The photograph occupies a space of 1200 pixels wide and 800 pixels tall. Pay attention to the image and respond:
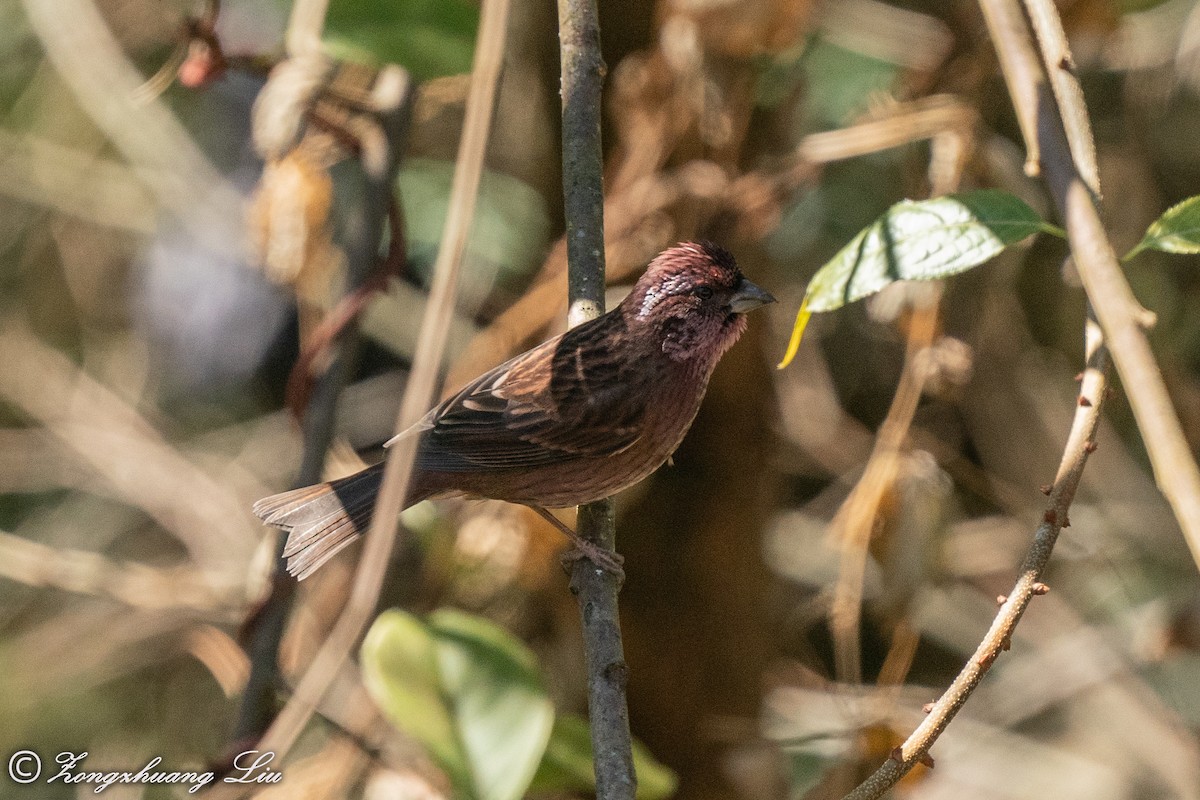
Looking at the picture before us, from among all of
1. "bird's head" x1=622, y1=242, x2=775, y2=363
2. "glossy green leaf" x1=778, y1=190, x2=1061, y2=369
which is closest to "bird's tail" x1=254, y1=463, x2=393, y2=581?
"bird's head" x1=622, y1=242, x2=775, y2=363

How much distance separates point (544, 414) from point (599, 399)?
17 centimetres

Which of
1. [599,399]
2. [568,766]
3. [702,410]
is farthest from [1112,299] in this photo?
[702,410]

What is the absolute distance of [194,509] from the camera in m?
4.70

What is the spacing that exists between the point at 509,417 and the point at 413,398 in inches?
35.4

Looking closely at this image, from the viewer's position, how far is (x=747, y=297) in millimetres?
3248

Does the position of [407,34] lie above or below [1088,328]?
above

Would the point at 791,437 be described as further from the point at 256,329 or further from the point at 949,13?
the point at 256,329

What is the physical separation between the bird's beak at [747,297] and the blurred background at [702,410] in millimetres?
491

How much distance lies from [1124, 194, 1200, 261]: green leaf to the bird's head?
1326 mm

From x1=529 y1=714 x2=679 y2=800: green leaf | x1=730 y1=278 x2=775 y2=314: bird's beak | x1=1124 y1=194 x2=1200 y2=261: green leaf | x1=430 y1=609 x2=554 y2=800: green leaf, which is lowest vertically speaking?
x1=529 y1=714 x2=679 y2=800: green leaf

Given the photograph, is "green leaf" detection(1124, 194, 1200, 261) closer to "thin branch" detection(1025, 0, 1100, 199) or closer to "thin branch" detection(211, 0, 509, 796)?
"thin branch" detection(1025, 0, 1100, 199)

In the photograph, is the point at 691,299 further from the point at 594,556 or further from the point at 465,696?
the point at 465,696

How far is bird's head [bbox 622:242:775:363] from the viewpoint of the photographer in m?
3.25

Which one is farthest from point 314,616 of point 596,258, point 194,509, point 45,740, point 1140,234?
point 1140,234
